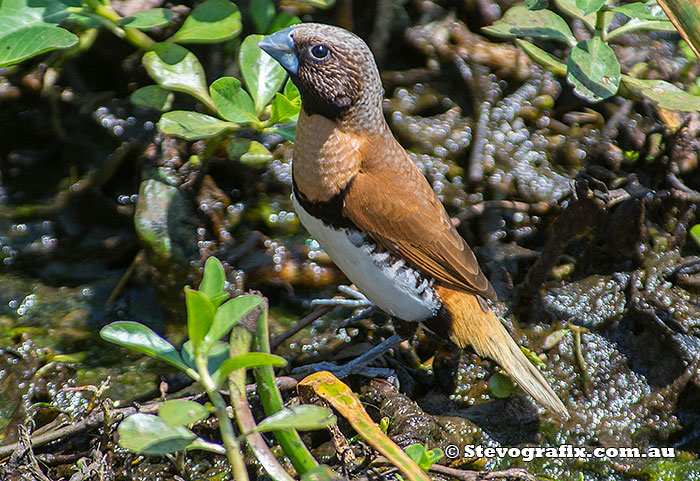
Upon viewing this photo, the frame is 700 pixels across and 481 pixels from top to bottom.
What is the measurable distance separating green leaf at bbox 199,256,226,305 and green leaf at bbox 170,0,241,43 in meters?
1.45

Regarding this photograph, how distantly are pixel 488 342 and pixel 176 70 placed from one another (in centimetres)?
184

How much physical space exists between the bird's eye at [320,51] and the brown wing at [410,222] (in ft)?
1.44

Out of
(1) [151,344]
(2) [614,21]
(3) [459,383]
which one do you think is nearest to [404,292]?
(3) [459,383]

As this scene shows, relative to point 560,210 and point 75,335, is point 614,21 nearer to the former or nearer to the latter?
point 560,210

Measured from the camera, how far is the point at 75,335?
300 cm

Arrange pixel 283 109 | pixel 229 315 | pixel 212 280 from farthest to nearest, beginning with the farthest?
1. pixel 283 109
2. pixel 212 280
3. pixel 229 315

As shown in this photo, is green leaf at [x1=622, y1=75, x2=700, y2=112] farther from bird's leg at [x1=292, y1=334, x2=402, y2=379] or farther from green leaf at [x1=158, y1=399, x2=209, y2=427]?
green leaf at [x1=158, y1=399, x2=209, y2=427]

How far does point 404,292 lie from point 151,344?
1100 mm

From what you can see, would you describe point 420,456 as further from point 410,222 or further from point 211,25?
point 211,25

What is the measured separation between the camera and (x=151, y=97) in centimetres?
339

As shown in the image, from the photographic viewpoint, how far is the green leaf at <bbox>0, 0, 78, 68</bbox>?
2.88 meters

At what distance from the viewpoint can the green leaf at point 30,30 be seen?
288 centimetres

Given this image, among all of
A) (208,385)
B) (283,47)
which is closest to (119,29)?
(283,47)

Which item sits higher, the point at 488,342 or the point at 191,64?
the point at 191,64
